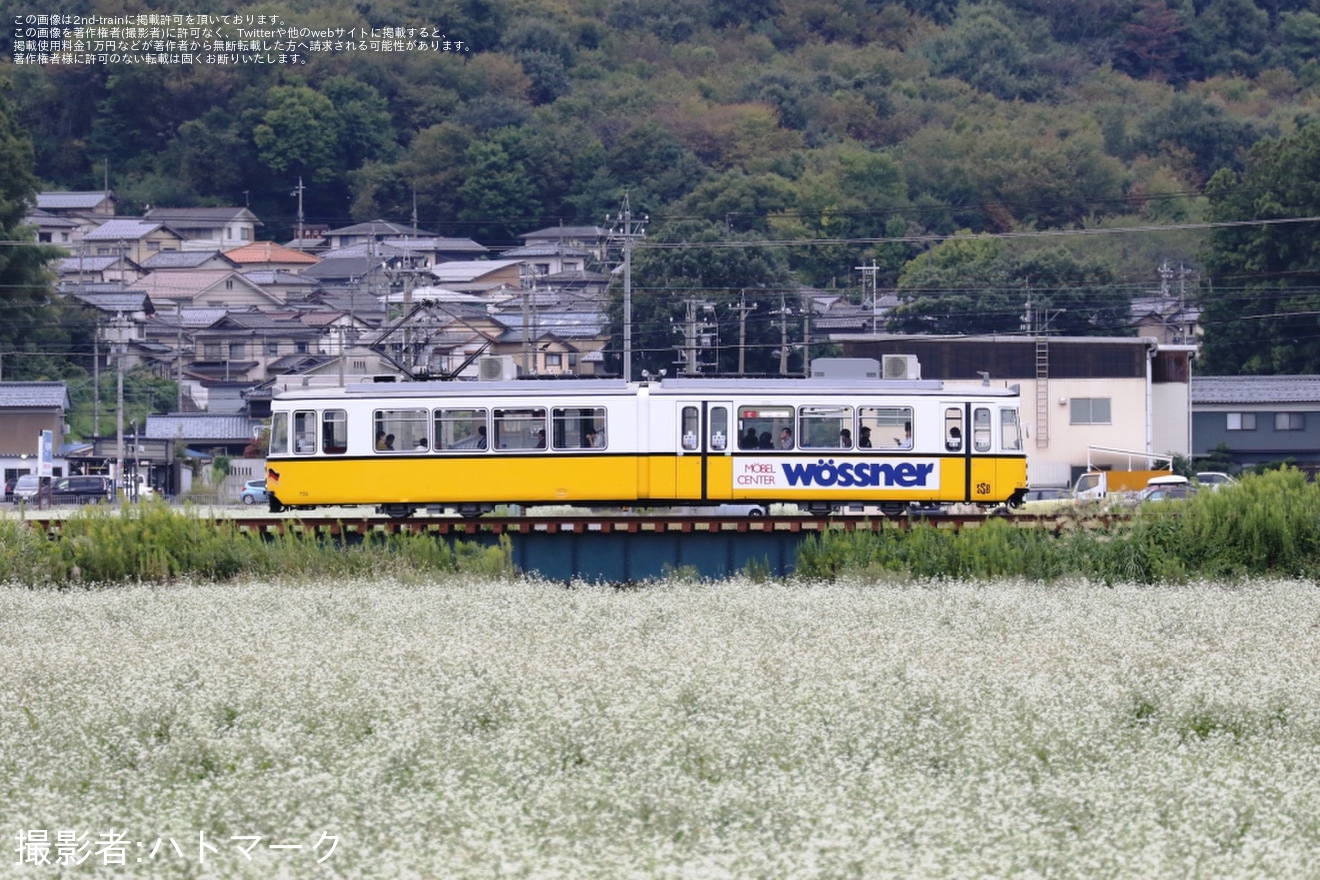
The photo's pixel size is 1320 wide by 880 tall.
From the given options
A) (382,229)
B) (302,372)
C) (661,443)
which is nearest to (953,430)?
(661,443)

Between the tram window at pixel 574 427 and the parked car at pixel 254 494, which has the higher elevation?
the tram window at pixel 574 427

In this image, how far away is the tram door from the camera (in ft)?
88.6

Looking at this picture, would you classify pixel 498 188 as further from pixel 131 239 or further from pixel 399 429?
pixel 399 429

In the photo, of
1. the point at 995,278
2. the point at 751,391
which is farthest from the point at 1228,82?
the point at 751,391

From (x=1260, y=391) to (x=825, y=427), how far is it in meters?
35.5

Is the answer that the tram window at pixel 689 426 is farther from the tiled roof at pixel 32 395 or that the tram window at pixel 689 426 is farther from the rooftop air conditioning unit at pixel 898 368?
the tiled roof at pixel 32 395

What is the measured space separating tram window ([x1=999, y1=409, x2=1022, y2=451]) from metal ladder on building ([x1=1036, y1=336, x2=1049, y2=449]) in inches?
1029

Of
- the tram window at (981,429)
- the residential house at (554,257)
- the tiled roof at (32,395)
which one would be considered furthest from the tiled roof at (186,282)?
the tram window at (981,429)

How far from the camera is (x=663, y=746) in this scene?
428 inches

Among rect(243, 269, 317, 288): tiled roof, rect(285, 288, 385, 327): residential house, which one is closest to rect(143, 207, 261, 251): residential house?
rect(243, 269, 317, 288): tiled roof

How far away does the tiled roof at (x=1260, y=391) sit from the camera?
57.9 m

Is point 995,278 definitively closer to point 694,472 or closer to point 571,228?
point 571,228

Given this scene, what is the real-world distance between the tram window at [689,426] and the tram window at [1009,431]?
4443mm

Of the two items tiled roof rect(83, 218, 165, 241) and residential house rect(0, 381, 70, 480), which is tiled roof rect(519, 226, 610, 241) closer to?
tiled roof rect(83, 218, 165, 241)
